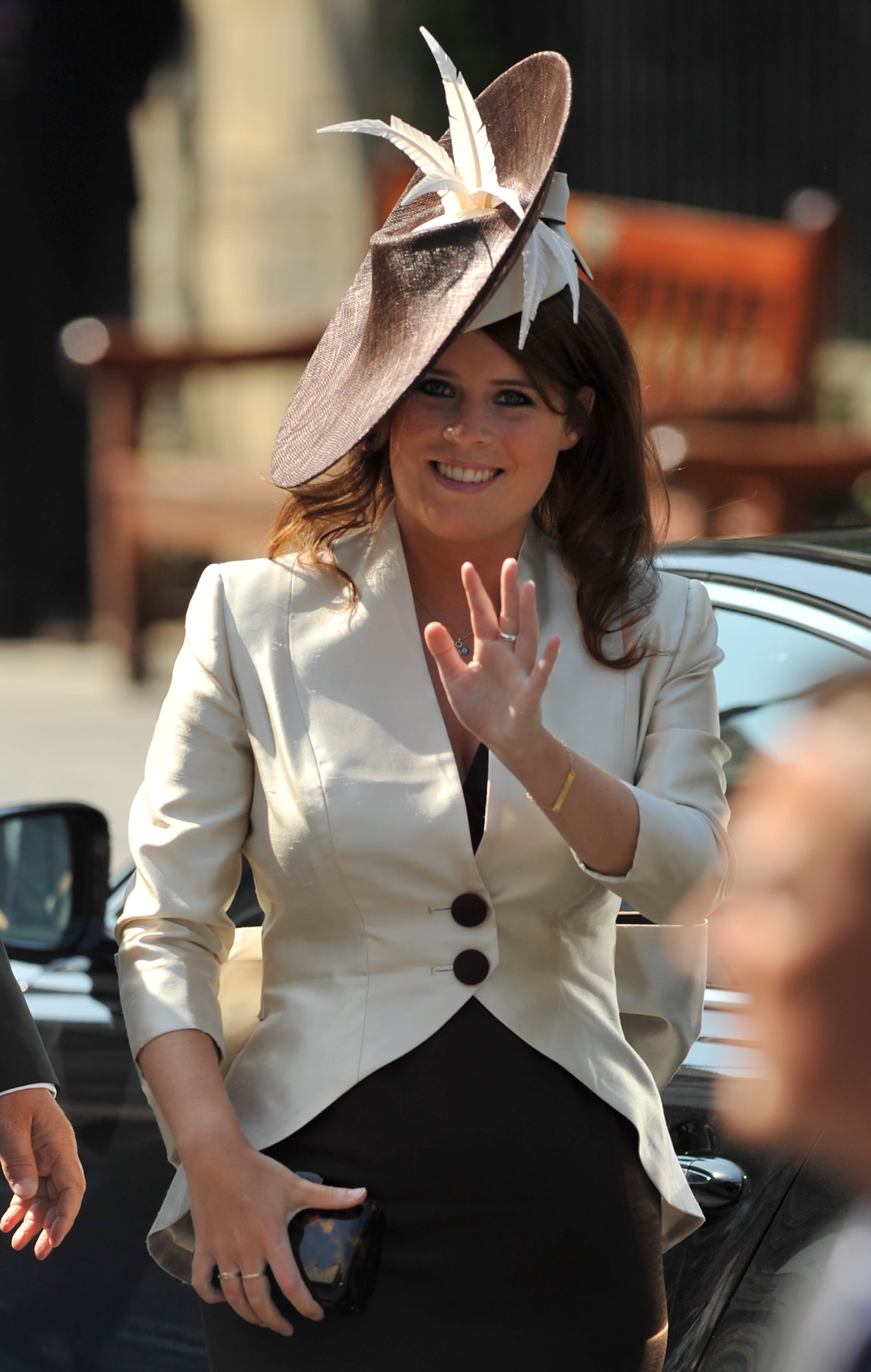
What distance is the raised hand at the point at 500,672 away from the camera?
5.24 feet

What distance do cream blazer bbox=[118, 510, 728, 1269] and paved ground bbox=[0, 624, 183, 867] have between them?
3897 millimetres

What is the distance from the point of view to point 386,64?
32.6ft

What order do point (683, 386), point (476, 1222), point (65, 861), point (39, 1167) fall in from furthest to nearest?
point (683, 386) < point (65, 861) < point (39, 1167) < point (476, 1222)

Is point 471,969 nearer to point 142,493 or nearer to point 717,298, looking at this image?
point 717,298

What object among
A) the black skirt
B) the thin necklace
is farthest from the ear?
the black skirt

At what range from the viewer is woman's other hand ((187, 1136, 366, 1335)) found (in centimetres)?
165

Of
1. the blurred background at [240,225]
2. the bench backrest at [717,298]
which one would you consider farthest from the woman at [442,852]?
the blurred background at [240,225]

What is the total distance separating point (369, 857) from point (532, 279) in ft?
1.90

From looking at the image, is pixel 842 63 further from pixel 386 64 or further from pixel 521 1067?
pixel 521 1067

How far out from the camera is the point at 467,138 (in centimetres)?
184

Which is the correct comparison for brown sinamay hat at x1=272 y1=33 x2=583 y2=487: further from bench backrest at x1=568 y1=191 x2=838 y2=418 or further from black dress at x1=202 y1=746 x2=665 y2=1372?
bench backrest at x1=568 y1=191 x2=838 y2=418

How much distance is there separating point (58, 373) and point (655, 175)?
3666 mm

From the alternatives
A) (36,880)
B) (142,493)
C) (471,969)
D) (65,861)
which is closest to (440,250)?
(471,969)

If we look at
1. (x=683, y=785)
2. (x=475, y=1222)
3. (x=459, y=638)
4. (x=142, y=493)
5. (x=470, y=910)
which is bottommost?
(x=475, y=1222)
